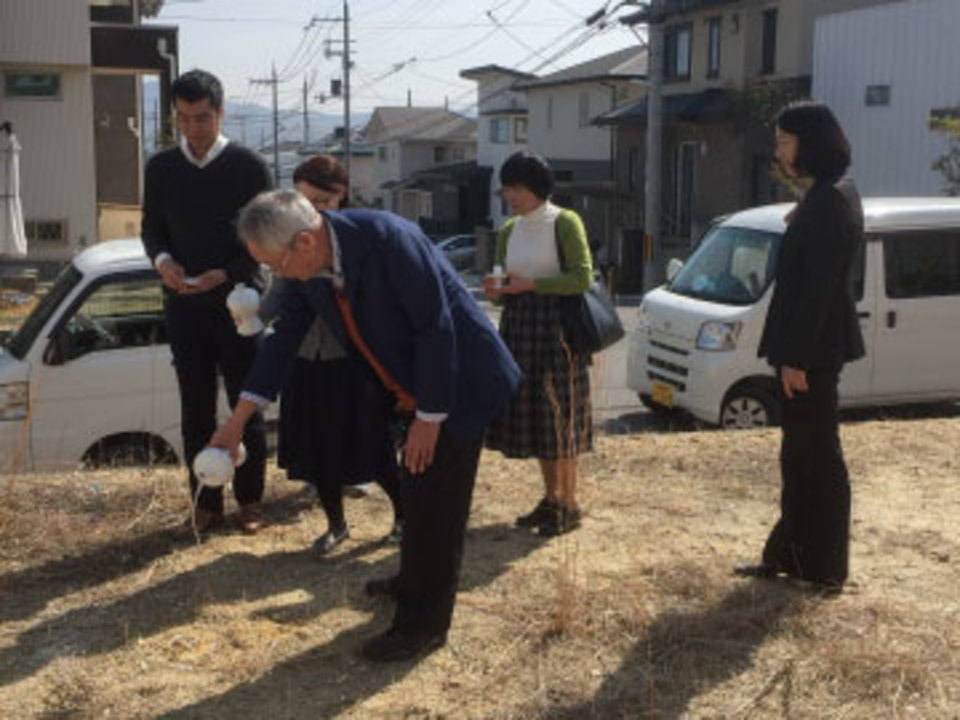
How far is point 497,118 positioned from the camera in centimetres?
4800

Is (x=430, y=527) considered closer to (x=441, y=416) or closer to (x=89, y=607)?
(x=441, y=416)

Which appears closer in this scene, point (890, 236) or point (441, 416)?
point (441, 416)

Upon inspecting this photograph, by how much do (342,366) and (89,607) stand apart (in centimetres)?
122

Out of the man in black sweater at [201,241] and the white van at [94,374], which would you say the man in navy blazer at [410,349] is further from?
the white van at [94,374]

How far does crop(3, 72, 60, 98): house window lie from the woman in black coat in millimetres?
19808

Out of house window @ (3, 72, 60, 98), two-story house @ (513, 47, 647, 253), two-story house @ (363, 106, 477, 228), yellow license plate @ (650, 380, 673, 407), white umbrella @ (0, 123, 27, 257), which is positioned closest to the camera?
yellow license plate @ (650, 380, 673, 407)

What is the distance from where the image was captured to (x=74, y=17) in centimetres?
2064

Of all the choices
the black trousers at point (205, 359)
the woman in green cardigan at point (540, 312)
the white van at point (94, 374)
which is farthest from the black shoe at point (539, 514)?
the white van at point (94, 374)

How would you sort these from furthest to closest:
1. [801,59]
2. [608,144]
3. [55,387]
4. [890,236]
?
1. [608,144]
2. [801,59]
3. [890,236]
4. [55,387]

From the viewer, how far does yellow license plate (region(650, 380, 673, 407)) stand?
8.59m

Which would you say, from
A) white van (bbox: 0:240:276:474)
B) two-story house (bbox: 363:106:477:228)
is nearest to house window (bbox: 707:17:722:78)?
white van (bbox: 0:240:276:474)

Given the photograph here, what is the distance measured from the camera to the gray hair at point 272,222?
2904 mm

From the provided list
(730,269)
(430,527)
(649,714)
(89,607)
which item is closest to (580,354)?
(430,527)

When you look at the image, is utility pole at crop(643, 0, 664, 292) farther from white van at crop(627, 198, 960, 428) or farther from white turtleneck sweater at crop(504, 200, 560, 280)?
white turtleneck sweater at crop(504, 200, 560, 280)
